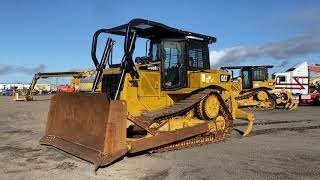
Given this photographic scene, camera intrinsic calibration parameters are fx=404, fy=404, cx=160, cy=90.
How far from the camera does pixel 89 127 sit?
871cm

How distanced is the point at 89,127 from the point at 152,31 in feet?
10.7

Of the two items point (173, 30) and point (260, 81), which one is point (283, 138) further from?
point (260, 81)

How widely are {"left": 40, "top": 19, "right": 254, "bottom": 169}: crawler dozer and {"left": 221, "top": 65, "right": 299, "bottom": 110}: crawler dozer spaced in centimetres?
1419

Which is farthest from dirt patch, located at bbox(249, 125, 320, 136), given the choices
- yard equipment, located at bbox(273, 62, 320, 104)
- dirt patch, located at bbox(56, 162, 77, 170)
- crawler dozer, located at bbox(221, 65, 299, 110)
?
yard equipment, located at bbox(273, 62, 320, 104)

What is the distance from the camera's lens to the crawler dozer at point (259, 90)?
25.7 meters

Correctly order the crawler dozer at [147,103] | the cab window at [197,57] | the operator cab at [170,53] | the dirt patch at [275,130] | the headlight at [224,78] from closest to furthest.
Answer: the crawler dozer at [147,103] → the operator cab at [170,53] → the cab window at [197,57] → the headlight at [224,78] → the dirt patch at [275,130]

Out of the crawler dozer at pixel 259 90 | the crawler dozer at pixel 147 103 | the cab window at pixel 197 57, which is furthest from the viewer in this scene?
the crawler dozer at pixel 259 90

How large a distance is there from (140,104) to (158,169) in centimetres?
235

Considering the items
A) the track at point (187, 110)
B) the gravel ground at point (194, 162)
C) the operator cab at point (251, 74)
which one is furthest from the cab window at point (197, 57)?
the operator cab at point (251, 74)

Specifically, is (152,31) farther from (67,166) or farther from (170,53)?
(67,166)

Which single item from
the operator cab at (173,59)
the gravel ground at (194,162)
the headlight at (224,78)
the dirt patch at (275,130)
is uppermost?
the operator cab at (173,59)

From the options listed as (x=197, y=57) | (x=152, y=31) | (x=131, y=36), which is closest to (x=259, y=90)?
(x=197, y=57)

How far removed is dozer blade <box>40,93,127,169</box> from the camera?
26.2ft

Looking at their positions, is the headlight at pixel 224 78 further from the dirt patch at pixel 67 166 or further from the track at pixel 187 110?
the dirt patch at pixel 67 166
